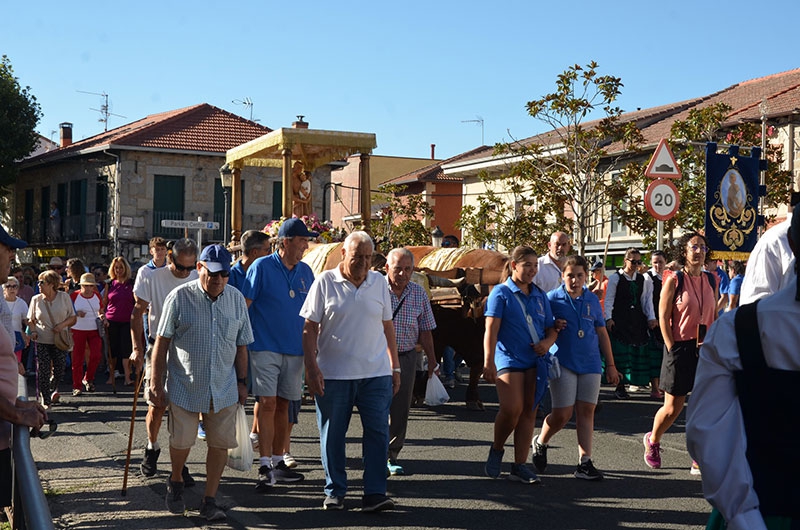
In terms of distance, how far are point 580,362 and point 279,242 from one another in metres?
2.48

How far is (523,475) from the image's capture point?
325 inches

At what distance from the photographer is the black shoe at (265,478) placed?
314 inches

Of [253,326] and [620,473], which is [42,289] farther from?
Answer: [620,473]

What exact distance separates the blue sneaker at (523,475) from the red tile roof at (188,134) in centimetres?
3734

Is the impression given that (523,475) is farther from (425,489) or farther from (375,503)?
(375,503)

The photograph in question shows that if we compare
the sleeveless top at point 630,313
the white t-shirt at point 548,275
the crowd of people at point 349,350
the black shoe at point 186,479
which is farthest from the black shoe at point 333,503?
the sleeveless top at point 630,313

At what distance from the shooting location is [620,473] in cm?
869

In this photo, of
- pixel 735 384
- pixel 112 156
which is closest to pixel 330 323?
pixel 735 384

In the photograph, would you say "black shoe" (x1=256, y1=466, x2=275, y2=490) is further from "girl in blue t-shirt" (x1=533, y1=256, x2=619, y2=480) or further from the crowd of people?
"girl in blue t-shirt" (x1=533, y1=256, x2=619, y2=480)

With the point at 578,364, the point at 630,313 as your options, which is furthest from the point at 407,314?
the point at 630,313

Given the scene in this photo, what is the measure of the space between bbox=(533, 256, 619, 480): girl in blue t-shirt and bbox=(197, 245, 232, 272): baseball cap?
8.99ft

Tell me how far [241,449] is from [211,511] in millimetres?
501

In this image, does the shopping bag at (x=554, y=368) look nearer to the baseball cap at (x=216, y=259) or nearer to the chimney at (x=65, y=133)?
the baseball cap at (x=216, y=259)

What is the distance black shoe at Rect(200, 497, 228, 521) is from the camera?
22.2 feet
